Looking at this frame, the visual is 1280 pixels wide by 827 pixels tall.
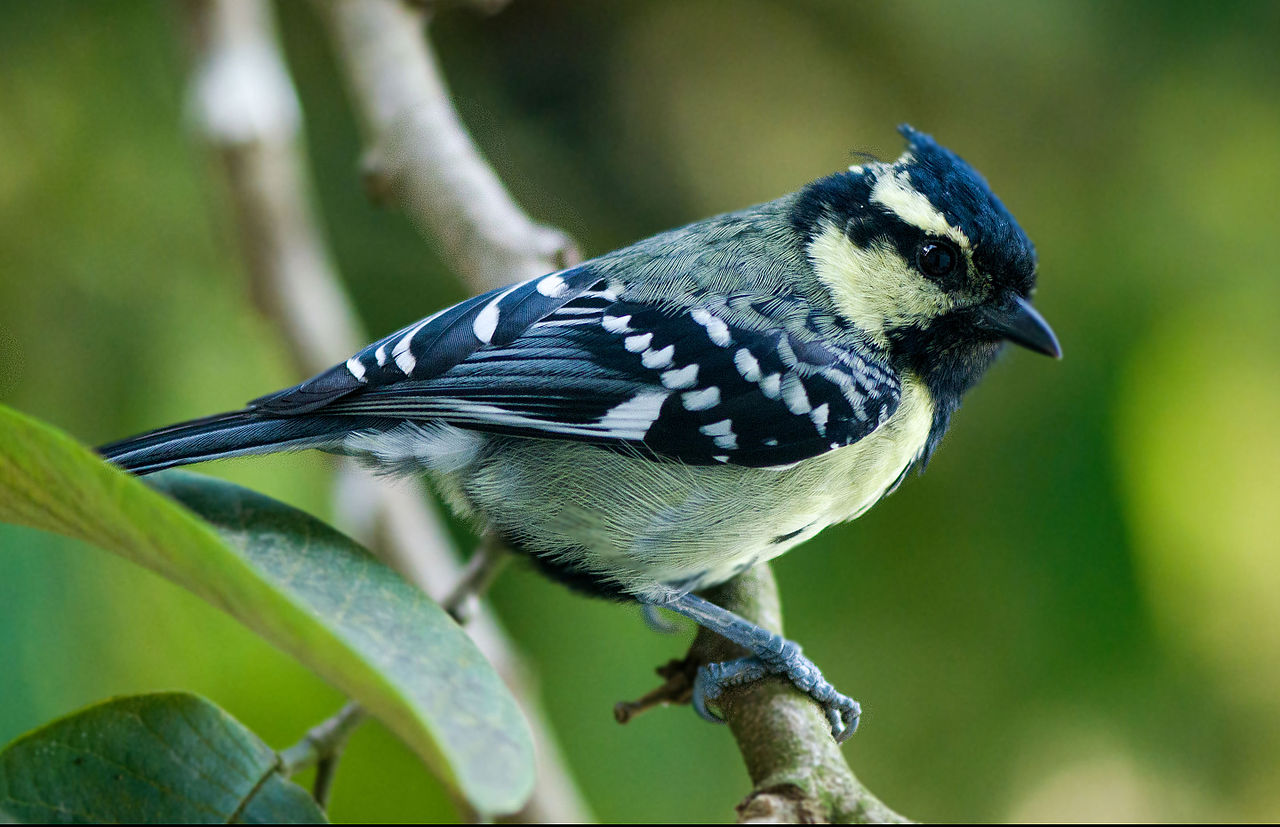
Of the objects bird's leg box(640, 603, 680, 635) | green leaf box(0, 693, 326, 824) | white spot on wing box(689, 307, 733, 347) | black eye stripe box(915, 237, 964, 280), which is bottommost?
green leaf box(0, 693, 326, 824)

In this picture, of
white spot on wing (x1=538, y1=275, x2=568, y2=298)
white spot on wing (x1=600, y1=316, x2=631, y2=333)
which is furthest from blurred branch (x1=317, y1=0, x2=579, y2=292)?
white spot on wing (x1=600, y1=316, x2=631, y2=333)

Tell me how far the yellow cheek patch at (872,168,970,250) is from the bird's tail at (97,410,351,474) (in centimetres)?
99

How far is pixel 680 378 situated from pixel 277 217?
1350 millimetres

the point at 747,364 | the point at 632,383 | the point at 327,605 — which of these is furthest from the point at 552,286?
the point at 327,605

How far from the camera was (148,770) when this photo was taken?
1.24 m

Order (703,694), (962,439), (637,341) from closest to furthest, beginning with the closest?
(703,694)
(637,341)
(962,439)

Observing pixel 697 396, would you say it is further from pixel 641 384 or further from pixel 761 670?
pixel 761 670

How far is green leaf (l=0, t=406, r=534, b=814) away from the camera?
992 millimetres

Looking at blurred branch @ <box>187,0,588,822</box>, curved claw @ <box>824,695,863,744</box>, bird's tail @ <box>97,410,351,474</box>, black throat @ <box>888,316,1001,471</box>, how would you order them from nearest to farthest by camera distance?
bird's tail @ <box>97,410,351,474</box> → curved claw @ <box>824,695,863,744</box> → black throat @ <box>888,316,1001,471</box> → blurred branch @ <box>187,0,588,822</box>

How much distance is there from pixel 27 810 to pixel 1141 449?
2463 mm

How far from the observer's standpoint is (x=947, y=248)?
6.09 ft

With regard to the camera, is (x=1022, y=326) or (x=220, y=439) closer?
(x=220, y=439)

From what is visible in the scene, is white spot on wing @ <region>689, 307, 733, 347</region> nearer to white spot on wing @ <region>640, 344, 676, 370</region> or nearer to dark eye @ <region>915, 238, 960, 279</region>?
white spot on wing @ <region>640, 344, 676, 370</region>

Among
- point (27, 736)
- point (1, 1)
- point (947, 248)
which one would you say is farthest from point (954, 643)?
point (1, 1)
